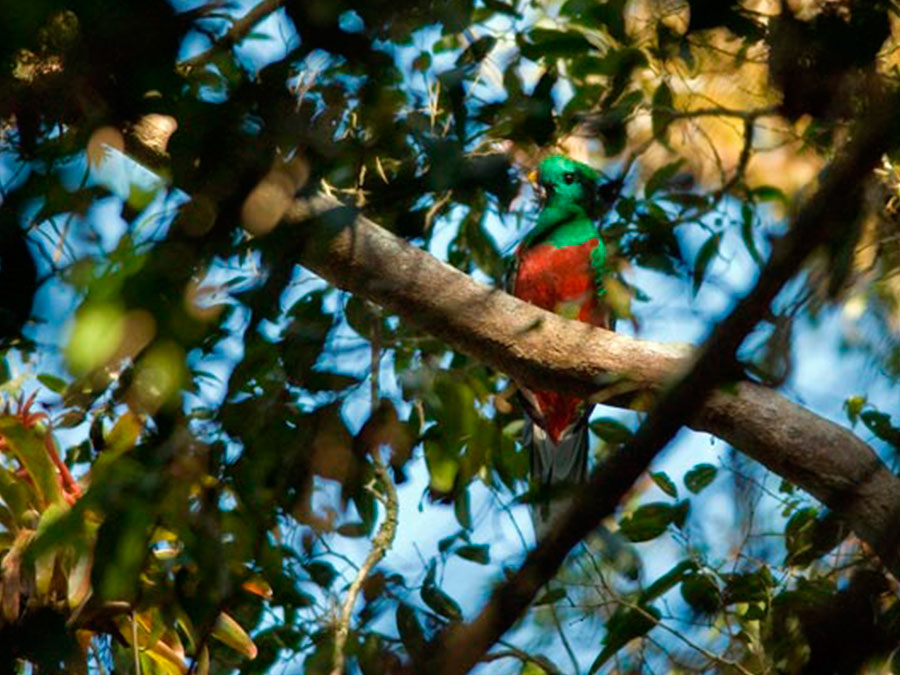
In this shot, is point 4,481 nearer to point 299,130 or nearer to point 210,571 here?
point 210,571

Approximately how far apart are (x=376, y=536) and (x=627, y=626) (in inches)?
16.8

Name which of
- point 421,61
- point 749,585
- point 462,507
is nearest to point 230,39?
point 421,61

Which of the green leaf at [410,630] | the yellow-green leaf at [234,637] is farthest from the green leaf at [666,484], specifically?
the green leaf at [410,630]

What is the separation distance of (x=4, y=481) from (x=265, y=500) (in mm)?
1158

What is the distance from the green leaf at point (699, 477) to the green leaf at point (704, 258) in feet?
1.29

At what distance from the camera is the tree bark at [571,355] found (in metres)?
Answer: 2.32

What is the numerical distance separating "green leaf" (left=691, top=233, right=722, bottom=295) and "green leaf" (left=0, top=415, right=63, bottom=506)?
3.74ft

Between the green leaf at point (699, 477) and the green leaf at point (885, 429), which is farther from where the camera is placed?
the green leaf at point (699, 477)

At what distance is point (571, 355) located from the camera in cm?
256

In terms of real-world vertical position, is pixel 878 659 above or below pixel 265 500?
above

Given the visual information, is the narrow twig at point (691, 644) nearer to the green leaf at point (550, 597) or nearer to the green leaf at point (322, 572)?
the green leaf at point (550, 597)

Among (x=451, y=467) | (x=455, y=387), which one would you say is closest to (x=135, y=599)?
(x=455, y=387)

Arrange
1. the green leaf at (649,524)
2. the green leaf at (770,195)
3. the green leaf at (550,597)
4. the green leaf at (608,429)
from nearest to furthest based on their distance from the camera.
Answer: the green leaf at (550,597) < the green leaf at (649,524) < the green leaf at (770,195) < the green leaf at (608,429)

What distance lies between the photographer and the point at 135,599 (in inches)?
66.1
